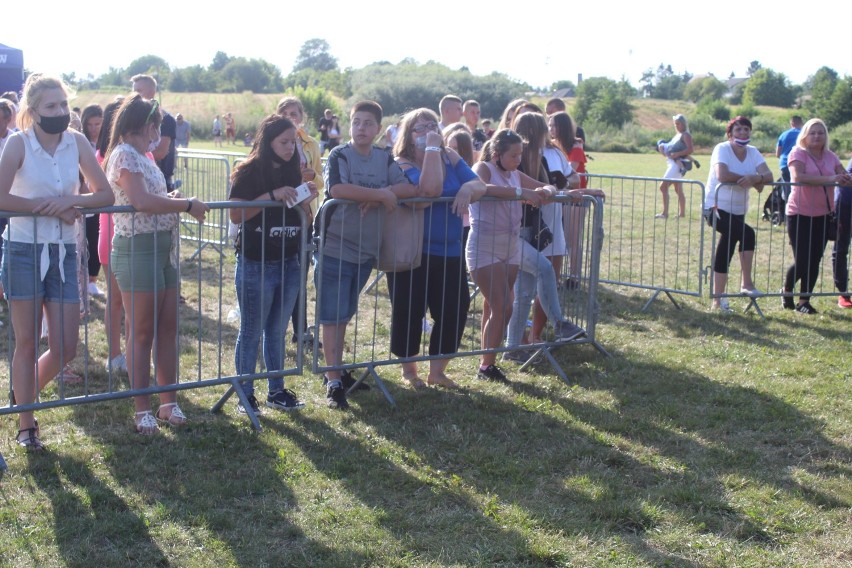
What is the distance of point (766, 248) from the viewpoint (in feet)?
41.8

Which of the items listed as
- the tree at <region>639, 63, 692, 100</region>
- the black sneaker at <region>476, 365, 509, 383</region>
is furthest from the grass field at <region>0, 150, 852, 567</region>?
the tree at <region>639, 63, 692, 100</region>

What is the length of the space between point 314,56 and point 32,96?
177 meters

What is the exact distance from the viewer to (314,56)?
175375mm

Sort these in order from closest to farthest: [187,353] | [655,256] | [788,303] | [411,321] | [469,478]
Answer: [469,478] < [411,321] < [187,353] < [788,303] < [655,256]

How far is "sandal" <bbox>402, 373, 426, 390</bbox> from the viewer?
6430 millimetres

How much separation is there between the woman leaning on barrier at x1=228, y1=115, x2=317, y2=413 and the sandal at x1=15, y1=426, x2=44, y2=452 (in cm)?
118

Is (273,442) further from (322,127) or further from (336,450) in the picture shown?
(322,127)

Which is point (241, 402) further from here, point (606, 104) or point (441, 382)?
point (606, 104)

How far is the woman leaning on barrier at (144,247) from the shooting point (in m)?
4.97

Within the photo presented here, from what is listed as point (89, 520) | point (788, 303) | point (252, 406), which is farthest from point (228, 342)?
point (788, 303)

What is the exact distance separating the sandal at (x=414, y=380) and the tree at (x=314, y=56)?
17290cm

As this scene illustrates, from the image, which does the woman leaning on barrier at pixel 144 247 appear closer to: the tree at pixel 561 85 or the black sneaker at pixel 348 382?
the black sneaker at pixel 348 382

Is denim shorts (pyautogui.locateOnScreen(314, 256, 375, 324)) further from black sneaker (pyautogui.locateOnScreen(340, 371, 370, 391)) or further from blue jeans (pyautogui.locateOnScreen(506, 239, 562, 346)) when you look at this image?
blue jeans (pyautogui.locateOnScreen(506, 239, 562, 346))

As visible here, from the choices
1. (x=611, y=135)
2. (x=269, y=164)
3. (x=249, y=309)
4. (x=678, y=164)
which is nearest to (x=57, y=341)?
(x=249, y=309)
